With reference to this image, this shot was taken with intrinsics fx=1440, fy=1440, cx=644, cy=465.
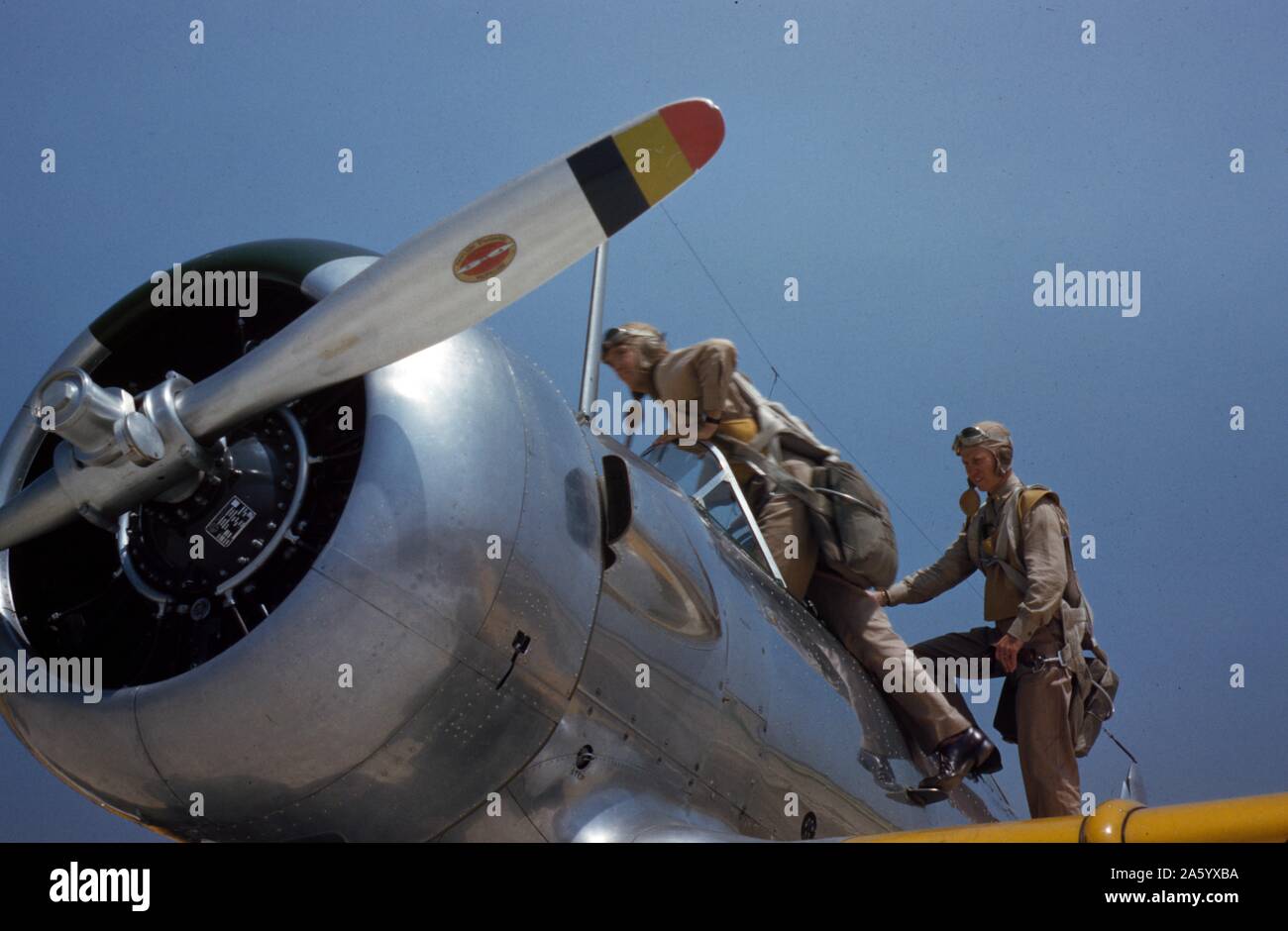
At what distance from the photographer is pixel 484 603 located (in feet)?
12.8

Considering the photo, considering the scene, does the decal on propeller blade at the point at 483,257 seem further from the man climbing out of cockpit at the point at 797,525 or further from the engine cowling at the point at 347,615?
the man climbing out of cockpit at the point at 797,525

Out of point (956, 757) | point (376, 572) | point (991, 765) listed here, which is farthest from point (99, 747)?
point (991, 765)

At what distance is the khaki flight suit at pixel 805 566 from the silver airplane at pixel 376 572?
1223 millimetres

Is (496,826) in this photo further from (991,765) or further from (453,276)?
(991,765)

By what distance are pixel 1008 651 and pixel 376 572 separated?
3974mm

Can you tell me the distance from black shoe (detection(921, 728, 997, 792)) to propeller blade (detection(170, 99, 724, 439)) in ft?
10.7

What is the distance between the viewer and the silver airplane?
12.3 feet

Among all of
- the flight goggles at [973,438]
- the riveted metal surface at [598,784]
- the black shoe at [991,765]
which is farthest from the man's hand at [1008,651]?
the riveted metal surface at [598,784]

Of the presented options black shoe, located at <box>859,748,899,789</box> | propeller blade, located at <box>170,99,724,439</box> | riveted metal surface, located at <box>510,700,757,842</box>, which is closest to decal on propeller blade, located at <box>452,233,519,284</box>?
propeller blade, located at <box>170,99,724,439</box>

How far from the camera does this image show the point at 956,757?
6270 millimetres

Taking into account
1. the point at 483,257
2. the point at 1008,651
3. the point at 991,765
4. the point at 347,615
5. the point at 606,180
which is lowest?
the point at 991,765

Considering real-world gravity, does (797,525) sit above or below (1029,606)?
above
